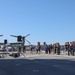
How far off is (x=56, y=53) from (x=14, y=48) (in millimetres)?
39486

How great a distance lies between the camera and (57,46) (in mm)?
46750

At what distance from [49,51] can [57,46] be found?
4187mm

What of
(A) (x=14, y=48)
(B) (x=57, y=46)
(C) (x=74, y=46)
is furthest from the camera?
(A) (x=14, y=48)

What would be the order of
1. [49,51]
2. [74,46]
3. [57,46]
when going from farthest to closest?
[49,51] → [57,46] → [74,46]
